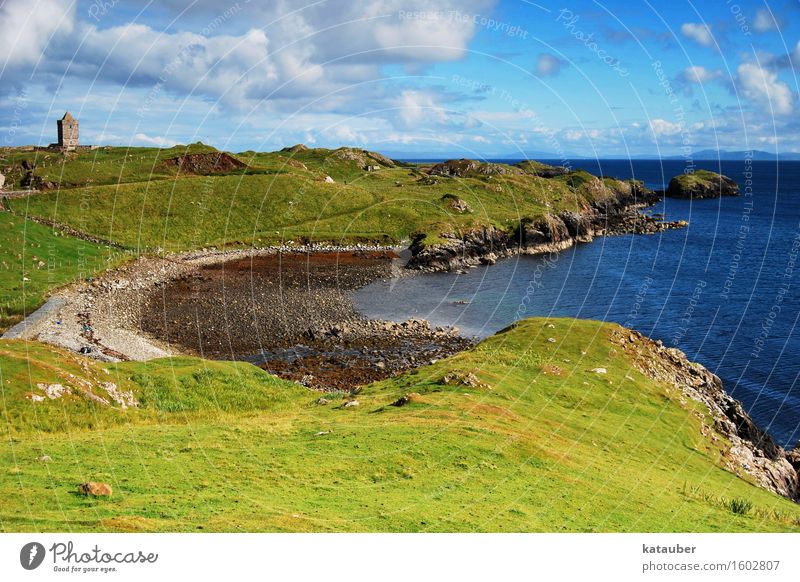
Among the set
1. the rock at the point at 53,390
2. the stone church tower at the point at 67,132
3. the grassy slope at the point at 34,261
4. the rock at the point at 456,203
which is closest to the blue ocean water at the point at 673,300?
the rock at the point at 456,203

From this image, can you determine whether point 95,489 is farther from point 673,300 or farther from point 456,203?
point 456,203

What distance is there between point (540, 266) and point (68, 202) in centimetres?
9592

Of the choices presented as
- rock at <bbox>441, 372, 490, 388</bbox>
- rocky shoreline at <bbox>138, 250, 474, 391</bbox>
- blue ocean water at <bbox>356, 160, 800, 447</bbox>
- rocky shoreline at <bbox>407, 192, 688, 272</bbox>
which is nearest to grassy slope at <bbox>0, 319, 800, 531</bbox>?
rock at <bbox>441, 372, 490, 388</bbox>

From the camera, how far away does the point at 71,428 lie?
34.4m

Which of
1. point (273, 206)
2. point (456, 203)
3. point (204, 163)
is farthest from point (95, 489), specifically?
point (204, 163)

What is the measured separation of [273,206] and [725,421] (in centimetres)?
11573

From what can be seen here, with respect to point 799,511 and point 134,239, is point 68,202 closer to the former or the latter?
point 134,239

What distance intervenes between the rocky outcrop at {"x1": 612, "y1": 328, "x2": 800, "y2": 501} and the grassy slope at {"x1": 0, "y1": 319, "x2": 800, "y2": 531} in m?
2.19

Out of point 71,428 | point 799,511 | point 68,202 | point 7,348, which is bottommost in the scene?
point 799,511

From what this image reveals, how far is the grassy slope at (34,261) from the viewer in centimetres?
7248

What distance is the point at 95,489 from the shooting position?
24266 millimetres

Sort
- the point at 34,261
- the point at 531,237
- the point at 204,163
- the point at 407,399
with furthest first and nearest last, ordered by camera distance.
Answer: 1. the point at 204,163
2. the point at 531,237
3. the point at 34,261
4. the point at 407,399

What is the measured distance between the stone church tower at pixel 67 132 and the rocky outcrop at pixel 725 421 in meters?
155

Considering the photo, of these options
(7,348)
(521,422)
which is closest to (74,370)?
(7,348)
